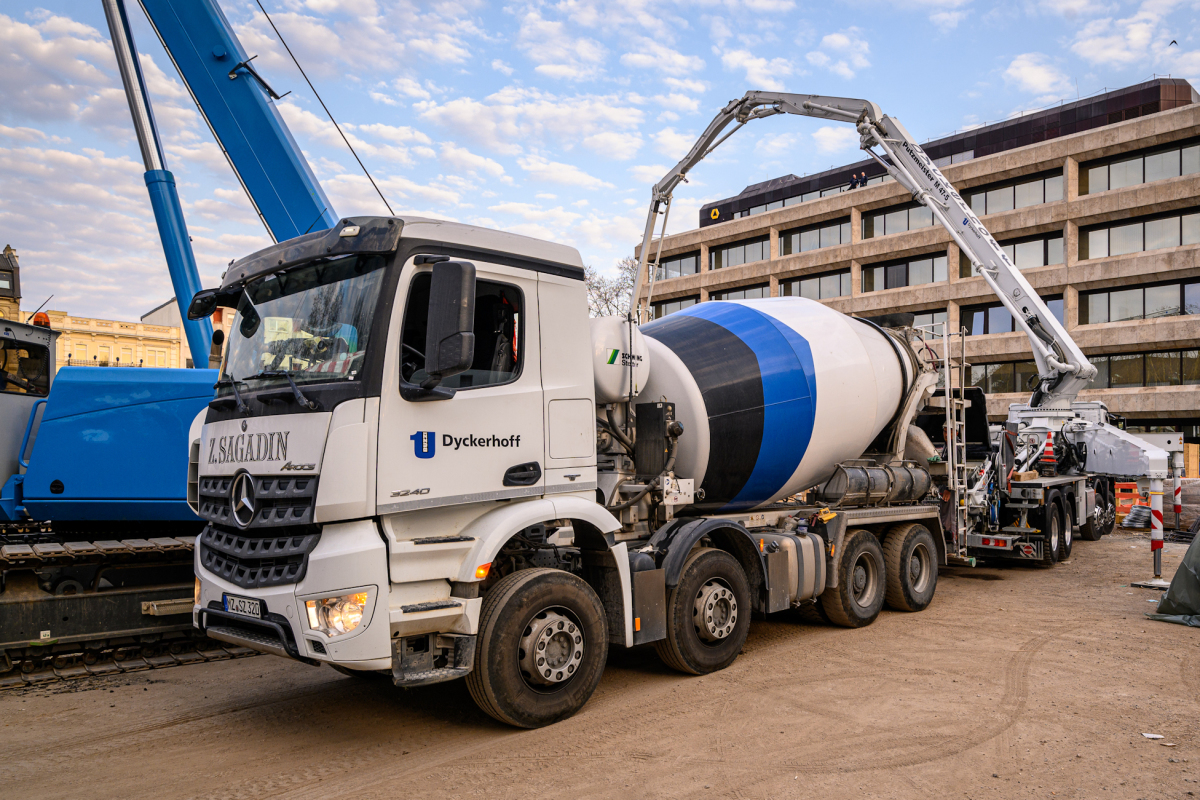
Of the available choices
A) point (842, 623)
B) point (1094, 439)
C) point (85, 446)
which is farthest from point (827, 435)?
point (1094, 439)

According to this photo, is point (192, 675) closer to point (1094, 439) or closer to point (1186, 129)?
point (1094, 439)

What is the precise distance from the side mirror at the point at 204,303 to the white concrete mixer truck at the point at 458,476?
0.13 ft

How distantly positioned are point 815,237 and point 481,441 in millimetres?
48405

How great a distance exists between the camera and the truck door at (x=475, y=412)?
510cm

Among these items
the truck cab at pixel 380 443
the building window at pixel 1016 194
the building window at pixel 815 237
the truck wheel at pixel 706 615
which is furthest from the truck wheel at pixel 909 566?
the building window at pixel 815 237

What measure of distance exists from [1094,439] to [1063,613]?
851 centimetres

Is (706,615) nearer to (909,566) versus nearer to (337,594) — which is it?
(337,594)

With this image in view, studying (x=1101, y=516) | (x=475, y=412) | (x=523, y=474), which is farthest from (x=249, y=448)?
(x=1101, y=516)

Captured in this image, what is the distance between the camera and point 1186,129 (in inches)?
1415

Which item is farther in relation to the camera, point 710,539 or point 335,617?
point 710,539

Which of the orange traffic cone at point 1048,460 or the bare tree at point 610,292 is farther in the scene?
the bare tree at point 610,292

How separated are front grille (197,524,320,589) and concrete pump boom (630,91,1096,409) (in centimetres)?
933

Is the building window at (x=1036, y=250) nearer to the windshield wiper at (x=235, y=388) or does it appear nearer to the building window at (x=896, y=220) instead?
the building window at (x=896, y=220)

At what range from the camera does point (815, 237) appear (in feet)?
166
